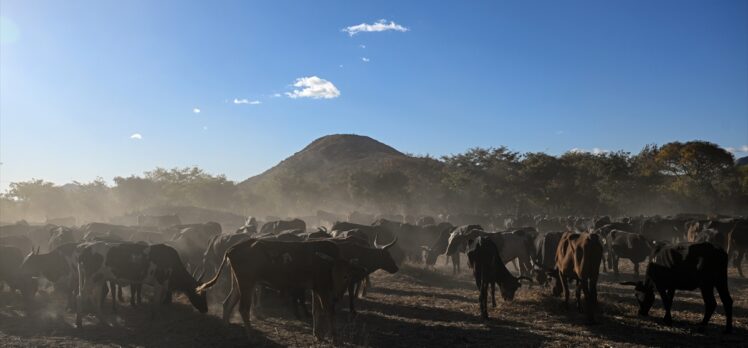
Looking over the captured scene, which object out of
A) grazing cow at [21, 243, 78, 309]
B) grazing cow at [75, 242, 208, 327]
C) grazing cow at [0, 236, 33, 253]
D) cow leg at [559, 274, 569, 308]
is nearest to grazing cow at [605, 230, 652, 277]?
cow leg at [559, 274, 569, 308]

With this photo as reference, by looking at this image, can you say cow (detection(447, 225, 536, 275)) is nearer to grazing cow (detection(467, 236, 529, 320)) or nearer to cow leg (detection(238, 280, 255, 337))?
grazing cow (detection(467, 236, 529, 320))

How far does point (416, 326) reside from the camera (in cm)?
1172

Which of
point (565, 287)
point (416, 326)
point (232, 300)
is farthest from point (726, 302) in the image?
point (232, 300)

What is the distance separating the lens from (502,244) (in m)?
18.5

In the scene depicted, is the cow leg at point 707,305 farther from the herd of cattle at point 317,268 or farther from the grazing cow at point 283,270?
the grazing cow at point 283,270

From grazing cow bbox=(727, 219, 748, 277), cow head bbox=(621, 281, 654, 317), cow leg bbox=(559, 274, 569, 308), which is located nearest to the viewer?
cow head bbox=(621, 281, 654, 317)

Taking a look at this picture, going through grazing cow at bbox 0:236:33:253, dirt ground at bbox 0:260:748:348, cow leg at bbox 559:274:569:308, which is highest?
cow leg at bbox 559:274:569:308

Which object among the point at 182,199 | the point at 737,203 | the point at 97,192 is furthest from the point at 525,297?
the point at 97,192

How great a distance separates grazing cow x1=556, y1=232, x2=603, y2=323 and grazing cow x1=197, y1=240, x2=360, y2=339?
6.01 m

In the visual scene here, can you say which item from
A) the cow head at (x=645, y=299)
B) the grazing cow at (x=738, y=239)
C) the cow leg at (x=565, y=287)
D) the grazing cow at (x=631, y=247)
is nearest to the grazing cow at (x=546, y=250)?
the cow leg at (x=565, y=287)

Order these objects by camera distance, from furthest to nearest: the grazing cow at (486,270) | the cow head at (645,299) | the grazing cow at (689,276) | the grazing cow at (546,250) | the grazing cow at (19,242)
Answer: the grazing cow at (19,242) < the grazing cow at (546,250) < the grazing cow at (486,270) < the cow head at (645,299) < the grazing cow at (689,276)

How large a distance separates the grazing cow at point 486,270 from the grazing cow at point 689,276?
10.3 ft

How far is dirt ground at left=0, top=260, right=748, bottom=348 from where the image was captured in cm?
1036

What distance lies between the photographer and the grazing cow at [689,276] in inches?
430
